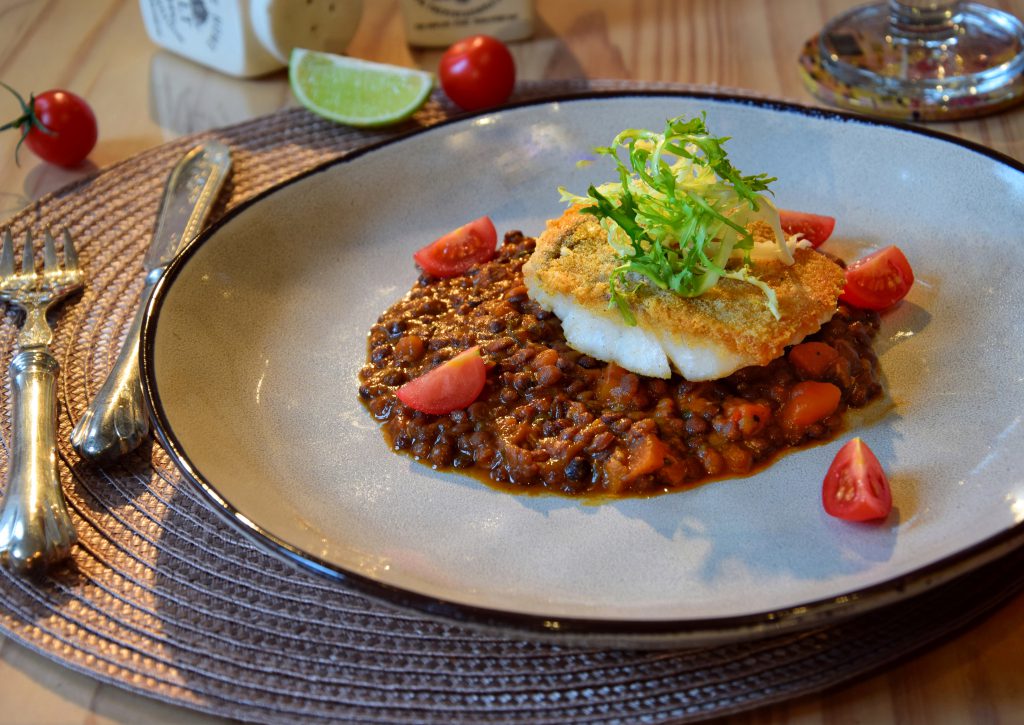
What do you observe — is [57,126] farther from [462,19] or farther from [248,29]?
[462,19]

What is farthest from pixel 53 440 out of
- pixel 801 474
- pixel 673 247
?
pixel 801 474

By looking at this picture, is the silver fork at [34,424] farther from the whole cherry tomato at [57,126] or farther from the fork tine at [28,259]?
the whole cherry tomato at [57,126]

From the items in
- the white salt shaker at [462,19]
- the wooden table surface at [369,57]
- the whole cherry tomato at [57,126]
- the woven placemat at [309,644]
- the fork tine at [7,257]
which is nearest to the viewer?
the woven placemat at [309,644]

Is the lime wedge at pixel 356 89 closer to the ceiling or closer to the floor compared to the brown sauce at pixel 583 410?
closer to the ceiling

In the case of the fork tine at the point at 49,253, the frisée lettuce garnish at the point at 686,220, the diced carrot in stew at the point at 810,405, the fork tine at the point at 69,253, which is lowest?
the diced carrot in stew at the point at 810,405

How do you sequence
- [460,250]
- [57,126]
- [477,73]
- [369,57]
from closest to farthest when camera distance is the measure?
[460,250] → [57,126] → [477,73] → [369,57]

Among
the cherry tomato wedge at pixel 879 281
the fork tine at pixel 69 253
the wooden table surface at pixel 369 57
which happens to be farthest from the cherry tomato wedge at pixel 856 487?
the fork tine at pixel 69 253

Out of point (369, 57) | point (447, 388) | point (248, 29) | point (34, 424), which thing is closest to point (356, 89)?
point (248, 29)

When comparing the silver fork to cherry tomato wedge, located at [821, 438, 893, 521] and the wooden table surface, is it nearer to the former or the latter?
the wooden table surface
